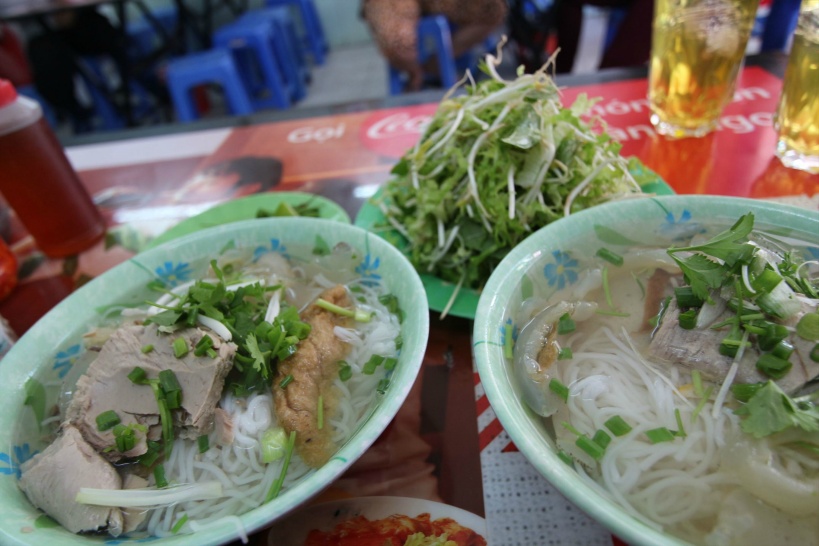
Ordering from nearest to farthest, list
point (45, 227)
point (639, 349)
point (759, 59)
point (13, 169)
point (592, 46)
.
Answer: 1. point (639, 349)
2. point (13, 169)
3. point (45, 227)
4. point (759, 59)
5. point (592, 46)

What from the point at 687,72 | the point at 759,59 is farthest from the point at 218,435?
the point at 759,59

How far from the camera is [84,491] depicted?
0.90 metres

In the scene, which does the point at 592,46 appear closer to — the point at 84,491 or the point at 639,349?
the point at 639,349

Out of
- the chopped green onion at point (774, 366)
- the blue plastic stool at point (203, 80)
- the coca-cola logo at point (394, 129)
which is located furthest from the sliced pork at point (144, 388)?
the blue plastic stool at point (203, 80)

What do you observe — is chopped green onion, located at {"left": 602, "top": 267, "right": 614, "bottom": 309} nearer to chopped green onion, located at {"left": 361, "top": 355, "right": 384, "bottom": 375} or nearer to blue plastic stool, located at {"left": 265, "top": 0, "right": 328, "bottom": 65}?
chopped green onion, located at {"left": 361, "top": 355, "right": 384, "bottom": 375}

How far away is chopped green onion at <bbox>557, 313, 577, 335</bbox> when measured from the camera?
1.08 metres

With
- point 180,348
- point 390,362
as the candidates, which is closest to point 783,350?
point 390,362

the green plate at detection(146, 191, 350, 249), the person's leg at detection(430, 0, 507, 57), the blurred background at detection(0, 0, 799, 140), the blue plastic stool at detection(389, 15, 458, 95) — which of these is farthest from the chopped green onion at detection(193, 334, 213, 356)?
the person's leg at detection(430, 0, 507, 57)

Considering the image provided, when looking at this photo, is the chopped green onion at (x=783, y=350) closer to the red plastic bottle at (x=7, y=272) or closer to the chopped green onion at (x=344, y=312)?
the chopped green onion at (x=344, y=312)

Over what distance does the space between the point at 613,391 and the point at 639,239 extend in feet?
1.40

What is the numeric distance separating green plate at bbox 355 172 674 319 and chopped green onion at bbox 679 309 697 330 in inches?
17.1

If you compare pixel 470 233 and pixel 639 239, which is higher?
pixel 639 239

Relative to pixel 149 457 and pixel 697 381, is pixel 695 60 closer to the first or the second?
pixel 697 381

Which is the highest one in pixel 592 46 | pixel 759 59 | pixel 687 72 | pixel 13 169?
pixel 13 169
